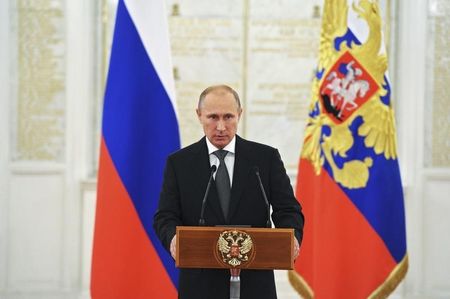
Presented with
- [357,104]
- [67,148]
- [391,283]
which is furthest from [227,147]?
[67,148]

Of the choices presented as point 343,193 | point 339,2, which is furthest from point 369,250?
point 339,2

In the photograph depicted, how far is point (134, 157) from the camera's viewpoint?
318 cm

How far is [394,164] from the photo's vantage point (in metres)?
3.58

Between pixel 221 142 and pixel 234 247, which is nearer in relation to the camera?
pixel 234 247

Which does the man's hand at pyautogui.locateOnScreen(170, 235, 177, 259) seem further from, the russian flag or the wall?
the wall

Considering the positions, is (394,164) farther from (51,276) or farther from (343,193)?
(51,276)

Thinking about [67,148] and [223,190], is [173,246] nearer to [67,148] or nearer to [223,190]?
[223,190]

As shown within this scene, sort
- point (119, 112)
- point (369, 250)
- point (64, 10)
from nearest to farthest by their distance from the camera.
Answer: point (119, 112), point (369, 250), point (64, 10)

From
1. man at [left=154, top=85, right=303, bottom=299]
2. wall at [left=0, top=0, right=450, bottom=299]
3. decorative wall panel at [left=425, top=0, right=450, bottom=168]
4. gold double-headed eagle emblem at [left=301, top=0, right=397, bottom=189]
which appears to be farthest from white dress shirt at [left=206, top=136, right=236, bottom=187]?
decorative wall panel at [left=425, top=0, right=450, bottom=168]

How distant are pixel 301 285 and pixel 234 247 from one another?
2.14 m

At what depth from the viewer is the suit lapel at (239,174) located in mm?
1985

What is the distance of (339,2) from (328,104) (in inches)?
23.3

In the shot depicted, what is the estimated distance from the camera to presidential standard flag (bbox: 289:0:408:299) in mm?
3537

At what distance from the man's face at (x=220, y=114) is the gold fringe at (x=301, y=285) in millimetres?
1938
